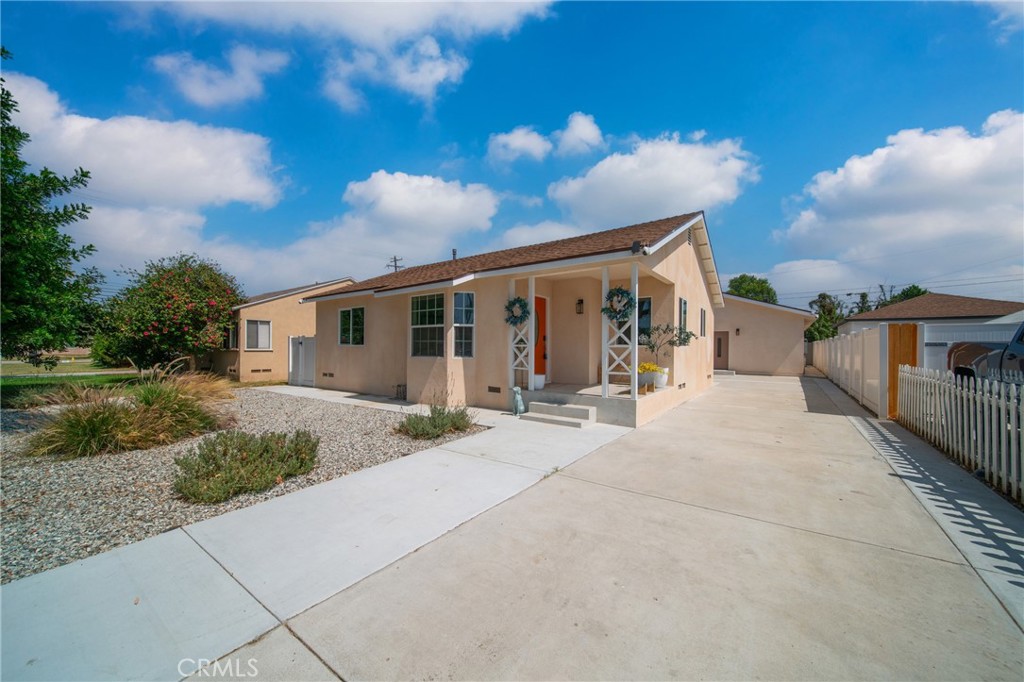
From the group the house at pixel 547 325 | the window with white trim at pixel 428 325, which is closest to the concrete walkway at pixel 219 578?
the house at pixel 547 325

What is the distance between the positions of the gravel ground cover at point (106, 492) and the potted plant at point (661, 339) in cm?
503

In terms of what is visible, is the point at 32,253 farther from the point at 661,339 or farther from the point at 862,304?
the point at 862,304

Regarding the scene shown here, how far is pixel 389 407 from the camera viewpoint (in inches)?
407

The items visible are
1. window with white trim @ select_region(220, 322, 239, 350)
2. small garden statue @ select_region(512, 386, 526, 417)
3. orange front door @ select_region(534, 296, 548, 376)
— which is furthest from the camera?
window with white trim @ select_region(220, 322, 239, 350)

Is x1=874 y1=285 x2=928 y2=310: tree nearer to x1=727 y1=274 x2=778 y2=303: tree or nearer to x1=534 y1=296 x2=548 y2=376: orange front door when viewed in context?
x1=727 y1=274 x2=778 y2=303: tree

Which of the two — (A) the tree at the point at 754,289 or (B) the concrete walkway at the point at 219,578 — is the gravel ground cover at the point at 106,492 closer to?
(B) the concrete walkway at the point at 219,578

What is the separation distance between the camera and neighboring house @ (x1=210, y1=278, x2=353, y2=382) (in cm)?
1644

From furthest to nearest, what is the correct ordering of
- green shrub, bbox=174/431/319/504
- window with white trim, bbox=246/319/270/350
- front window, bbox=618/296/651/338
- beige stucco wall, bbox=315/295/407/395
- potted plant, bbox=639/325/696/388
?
1. window with white trim, bbox=246/319/270/350
2. beige stucco wall, bbox=315/295/407/395
3. front window, bbox=618/296/651/338
4. potted plant, bbox=639/325/696/388
5. green shrub, bbox=174/431/319/504

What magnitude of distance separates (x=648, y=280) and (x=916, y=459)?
248 inches

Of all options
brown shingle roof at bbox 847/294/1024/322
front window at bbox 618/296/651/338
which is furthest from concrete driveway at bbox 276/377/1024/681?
brown shingle roof at bbox 847/294/1024/322

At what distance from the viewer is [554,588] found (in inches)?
109

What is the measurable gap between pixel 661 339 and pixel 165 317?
57.0ft

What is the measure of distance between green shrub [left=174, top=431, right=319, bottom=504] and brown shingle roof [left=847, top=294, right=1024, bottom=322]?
98.6ft

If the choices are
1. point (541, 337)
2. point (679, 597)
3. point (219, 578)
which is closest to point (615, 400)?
point (541, 337)
